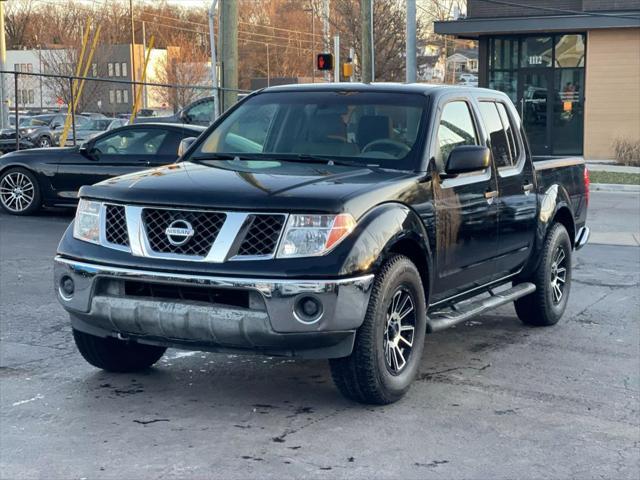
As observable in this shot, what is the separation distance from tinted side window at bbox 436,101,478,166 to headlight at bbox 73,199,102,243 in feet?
7.21

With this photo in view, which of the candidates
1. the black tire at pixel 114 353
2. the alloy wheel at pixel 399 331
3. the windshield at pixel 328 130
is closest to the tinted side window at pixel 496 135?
the windshield at pixel 328 130

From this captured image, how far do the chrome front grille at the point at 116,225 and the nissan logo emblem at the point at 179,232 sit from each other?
31 centimetres

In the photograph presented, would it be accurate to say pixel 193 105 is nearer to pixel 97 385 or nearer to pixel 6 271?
pixel 6 271

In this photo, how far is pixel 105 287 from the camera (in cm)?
561

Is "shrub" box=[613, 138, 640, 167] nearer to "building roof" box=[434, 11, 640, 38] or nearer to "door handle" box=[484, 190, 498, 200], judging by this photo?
"building roof" box=[434, 11, 640, 38]

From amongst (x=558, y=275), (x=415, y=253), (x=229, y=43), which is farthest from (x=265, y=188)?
(x=229, y=43)

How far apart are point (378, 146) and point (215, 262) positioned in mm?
1711

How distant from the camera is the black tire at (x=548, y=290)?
803cm

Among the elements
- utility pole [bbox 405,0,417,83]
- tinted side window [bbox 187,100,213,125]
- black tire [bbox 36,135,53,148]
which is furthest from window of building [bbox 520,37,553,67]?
black tire [bbox 36,135,53,148]

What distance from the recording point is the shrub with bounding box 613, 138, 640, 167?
94.3 feet

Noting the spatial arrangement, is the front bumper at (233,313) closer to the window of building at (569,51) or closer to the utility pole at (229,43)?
the utility pole at (229,43)

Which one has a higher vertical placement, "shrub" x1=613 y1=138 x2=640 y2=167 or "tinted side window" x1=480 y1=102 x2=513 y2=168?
"tinted side window" x1=480 y1=102 x2=513 y2=168

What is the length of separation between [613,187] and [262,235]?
17.9 metres

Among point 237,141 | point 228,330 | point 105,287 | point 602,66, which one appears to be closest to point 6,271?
point 237,141
